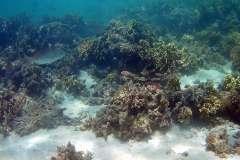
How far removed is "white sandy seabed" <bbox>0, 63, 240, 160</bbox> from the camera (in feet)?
12.1

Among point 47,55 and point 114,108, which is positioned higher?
point 47,55

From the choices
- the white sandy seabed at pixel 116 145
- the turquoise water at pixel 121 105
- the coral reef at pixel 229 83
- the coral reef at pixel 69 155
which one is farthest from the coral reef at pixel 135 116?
the coral reef at pixel 229 83

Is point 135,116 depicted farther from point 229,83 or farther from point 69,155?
point 229,83

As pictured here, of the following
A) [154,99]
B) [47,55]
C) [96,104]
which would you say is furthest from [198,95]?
[47,55]

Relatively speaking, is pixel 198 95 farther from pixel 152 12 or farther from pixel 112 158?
pixel 152 12

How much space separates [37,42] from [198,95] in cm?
1160

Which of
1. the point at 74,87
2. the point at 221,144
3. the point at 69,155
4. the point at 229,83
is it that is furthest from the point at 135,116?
the point at 229,83

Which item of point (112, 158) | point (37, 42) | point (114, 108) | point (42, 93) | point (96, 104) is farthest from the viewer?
point (37, 42)

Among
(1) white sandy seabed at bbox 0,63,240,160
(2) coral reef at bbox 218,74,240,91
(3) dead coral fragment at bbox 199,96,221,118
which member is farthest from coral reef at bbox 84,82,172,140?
(2) coral reef at bbox 218,74,240,91

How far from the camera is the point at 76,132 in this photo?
479 centimetres

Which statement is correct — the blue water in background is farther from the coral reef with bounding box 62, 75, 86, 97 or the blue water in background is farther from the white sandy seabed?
the white sandy seabed

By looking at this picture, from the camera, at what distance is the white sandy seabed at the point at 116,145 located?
3.69 m

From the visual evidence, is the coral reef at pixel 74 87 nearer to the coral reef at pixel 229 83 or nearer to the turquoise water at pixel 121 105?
the turquoise water at pixel 121 105

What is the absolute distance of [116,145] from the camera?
413 centimetres
